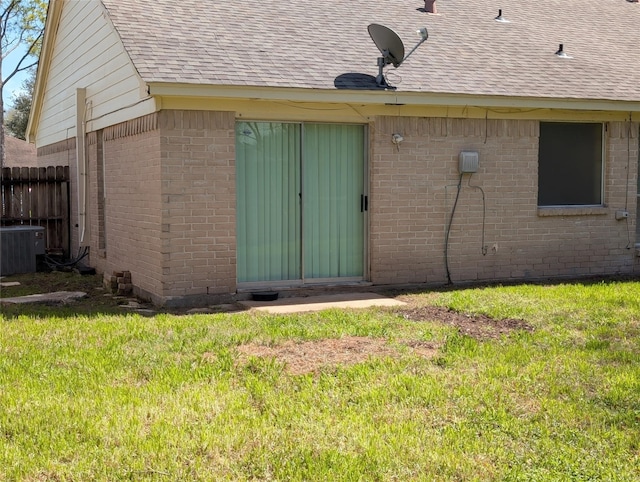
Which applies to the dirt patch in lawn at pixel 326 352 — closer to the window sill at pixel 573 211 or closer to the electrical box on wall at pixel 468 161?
the electrical box on wall at pixel 468 161

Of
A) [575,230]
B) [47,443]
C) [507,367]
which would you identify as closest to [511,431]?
[507,367]

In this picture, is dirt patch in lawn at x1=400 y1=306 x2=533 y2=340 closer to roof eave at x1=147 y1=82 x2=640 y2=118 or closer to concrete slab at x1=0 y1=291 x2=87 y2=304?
roof eave at x1=147 y1=82 x2=640 y2=118

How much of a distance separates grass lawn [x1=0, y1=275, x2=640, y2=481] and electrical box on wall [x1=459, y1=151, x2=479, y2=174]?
3183 mm

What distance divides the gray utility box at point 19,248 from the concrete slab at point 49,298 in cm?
294

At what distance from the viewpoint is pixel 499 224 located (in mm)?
12250

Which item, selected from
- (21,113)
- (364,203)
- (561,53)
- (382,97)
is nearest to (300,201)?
(364,203)

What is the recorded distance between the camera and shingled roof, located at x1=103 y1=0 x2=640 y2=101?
10641mm

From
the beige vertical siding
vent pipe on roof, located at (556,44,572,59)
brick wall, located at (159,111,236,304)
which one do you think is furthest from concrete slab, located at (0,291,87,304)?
vent pipe on roof, located at (556,44,572,59)

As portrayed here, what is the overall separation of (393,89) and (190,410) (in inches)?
260

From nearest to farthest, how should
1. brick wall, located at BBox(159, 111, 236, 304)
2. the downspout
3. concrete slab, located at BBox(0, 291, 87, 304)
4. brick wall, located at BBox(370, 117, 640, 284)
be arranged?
brick wall, located at BBox(159, 111, 236, 304)
concrete slab, located at BBox(0, 291, 87, 304)
brick wall, located at BBox(370, 117, 640, 284)
the downspout

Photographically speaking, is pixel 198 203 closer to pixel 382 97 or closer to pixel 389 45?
pixel 382 97

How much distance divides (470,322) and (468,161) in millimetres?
3656

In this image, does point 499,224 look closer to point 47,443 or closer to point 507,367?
point 507,367

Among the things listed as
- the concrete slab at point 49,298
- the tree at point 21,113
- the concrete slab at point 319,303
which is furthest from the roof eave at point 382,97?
the tree at point 21,113
